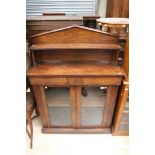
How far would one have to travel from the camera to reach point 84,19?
253cm

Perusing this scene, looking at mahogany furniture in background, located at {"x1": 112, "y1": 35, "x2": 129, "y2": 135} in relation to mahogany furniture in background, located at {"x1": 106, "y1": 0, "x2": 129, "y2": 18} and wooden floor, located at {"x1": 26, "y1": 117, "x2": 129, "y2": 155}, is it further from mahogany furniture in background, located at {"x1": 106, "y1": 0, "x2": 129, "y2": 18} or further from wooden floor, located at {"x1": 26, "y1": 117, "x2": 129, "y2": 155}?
mahogany furniture in background, located at {"x1": 106, "y1": 0, "x2": 129, "y2": 18}

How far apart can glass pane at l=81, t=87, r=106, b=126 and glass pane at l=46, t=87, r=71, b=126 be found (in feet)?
0.44

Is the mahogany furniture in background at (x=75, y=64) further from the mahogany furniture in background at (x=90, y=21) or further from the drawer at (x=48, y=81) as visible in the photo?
the mahogany furniture in background at (x=90, y=21)

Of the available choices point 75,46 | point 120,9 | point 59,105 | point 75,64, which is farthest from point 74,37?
point 120,9

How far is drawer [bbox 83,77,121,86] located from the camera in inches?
68.7

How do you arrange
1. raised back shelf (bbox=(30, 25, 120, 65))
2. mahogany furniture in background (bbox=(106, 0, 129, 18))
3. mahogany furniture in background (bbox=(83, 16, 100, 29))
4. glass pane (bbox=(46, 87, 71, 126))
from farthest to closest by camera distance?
mahogany furniture in background (bbox=(83, 16, 100, 29)) < mahogany furniture in background (bbox=(106, 0, 129, 18)) < glass pane (bbox=(46, 87, 71, 126)) < raised back shelf (bbox=(30, 25, 120, 65))

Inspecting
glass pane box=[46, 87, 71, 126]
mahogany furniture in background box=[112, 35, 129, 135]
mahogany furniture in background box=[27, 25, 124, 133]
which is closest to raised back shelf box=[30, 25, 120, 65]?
mahogany furniture in background box=[27, 25, 124, 133]

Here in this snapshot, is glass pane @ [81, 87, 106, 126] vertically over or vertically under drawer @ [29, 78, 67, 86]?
under

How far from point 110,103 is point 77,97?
0.29 metres

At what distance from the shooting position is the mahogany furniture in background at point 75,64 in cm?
171

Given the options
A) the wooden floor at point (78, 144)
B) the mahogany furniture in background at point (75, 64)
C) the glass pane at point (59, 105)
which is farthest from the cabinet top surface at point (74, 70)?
the wooden floor at point (78, 144)

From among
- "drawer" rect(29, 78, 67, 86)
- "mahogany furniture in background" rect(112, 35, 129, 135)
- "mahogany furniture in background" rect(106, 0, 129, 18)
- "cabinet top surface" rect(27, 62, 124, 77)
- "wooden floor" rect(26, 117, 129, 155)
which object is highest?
"mahogany furniture in background" rect(106, 0, 129, 18)
